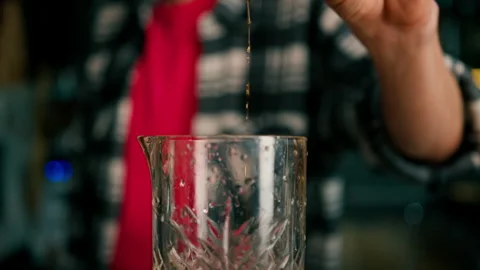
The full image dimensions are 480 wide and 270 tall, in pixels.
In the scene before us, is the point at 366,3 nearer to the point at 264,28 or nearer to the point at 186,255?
the point at 186,255

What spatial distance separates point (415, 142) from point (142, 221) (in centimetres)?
45

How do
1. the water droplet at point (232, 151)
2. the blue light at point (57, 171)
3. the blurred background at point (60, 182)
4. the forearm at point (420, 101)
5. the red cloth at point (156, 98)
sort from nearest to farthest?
the water droplet at point (232, 151) < the forearm at point (420, 101) < the red cloth at point (156, 98) < the blurred background at point (60, 182) < the blue light at point (57, 171)

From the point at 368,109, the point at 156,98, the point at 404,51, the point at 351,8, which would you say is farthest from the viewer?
the point at 156,98

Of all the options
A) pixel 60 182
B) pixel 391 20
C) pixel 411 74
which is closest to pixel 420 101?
pixel 411 74

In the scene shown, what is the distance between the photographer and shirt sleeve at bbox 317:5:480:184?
74cm

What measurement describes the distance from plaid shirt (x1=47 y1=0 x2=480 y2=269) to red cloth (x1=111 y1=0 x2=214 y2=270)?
0.02m

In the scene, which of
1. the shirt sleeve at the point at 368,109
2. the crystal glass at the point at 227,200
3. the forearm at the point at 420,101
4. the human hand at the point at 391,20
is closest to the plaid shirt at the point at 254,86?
the shirt sleeve at the point at 368,109

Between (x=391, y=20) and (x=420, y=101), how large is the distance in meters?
0.15

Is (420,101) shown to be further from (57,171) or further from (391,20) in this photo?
(57,171)

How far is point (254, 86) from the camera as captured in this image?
1017mm

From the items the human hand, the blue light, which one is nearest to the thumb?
the human hand

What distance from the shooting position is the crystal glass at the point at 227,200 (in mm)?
391

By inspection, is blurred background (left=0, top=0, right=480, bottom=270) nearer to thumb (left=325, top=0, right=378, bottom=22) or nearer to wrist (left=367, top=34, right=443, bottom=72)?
wrist (left=367, top=34, right=443, bottom=72)

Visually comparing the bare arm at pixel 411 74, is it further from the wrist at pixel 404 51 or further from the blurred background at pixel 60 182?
the blurred background at pixel 60 182
